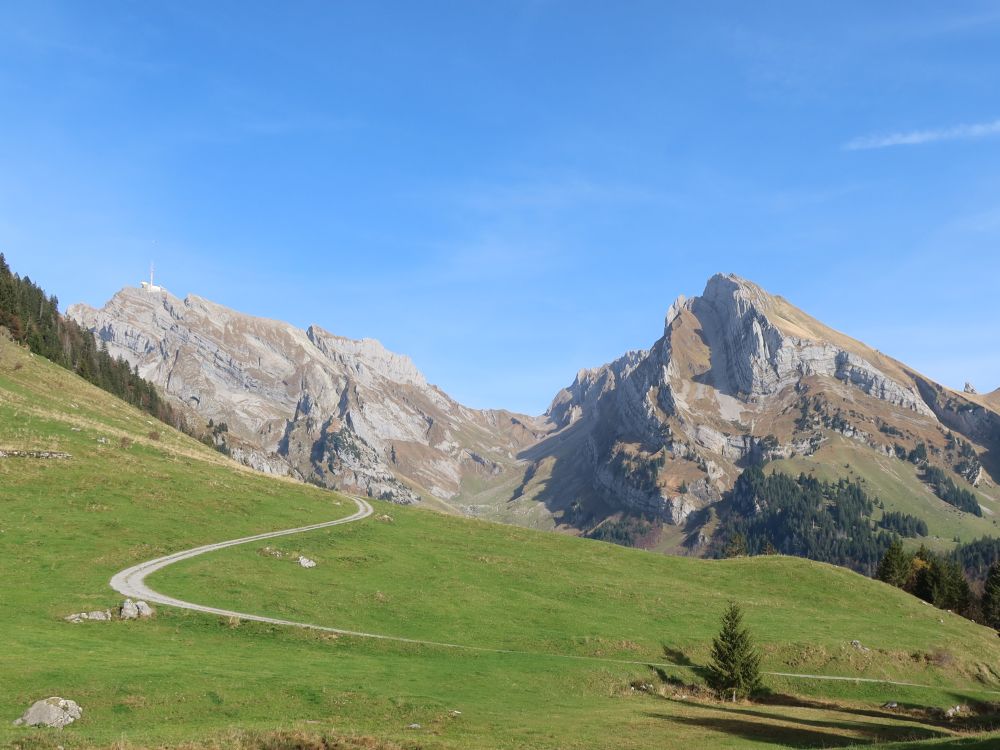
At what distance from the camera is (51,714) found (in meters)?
27.4

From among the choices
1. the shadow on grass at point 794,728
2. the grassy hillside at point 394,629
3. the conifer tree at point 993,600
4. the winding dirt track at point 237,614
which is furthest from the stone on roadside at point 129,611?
the conifer tree at point 993,600

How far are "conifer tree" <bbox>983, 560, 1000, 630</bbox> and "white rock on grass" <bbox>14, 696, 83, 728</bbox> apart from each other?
139 m

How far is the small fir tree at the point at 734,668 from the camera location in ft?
167

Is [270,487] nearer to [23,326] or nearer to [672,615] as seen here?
[672,615]

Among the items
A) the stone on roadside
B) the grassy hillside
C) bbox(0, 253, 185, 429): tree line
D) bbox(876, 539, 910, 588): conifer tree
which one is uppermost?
bbox(0, 253, 185, 429): tree line

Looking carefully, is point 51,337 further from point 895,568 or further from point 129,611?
point 895,568

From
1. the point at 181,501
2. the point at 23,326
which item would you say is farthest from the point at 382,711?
the point at 23,326

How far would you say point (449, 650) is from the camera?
47.9m

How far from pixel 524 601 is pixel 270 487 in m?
42.2

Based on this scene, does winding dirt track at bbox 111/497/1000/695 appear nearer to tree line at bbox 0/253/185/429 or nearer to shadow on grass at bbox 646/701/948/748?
shadow on grass at bbox 646/701/948/748

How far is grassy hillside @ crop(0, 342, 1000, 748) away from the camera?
31.9 m

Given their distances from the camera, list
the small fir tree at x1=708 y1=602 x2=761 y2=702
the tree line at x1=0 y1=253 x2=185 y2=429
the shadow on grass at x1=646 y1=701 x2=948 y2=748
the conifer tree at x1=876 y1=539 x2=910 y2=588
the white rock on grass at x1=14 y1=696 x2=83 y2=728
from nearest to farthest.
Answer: the white rock on grass at x1=14 y1=696 x2=83 y2=728
the shadow on grass at x1=646 y1=701 x2=948 y2=748
the small fir tree at x1=708 y1=602 x2=761 y2=702
the conifer tree at x1=876 y1=539 x2=910 y2=588
the tree line at x1=0 y1=253 x2=185 y2=429

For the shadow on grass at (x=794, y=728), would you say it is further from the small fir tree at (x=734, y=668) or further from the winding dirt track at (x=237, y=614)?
the winding dirt track at (x=237, y=614)

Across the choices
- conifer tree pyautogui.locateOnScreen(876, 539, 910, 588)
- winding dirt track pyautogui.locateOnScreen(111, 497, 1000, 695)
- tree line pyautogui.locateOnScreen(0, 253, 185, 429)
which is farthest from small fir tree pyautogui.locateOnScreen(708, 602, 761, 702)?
tree line pyautogui.locateOnScreen(0, 253, 185, 429)
